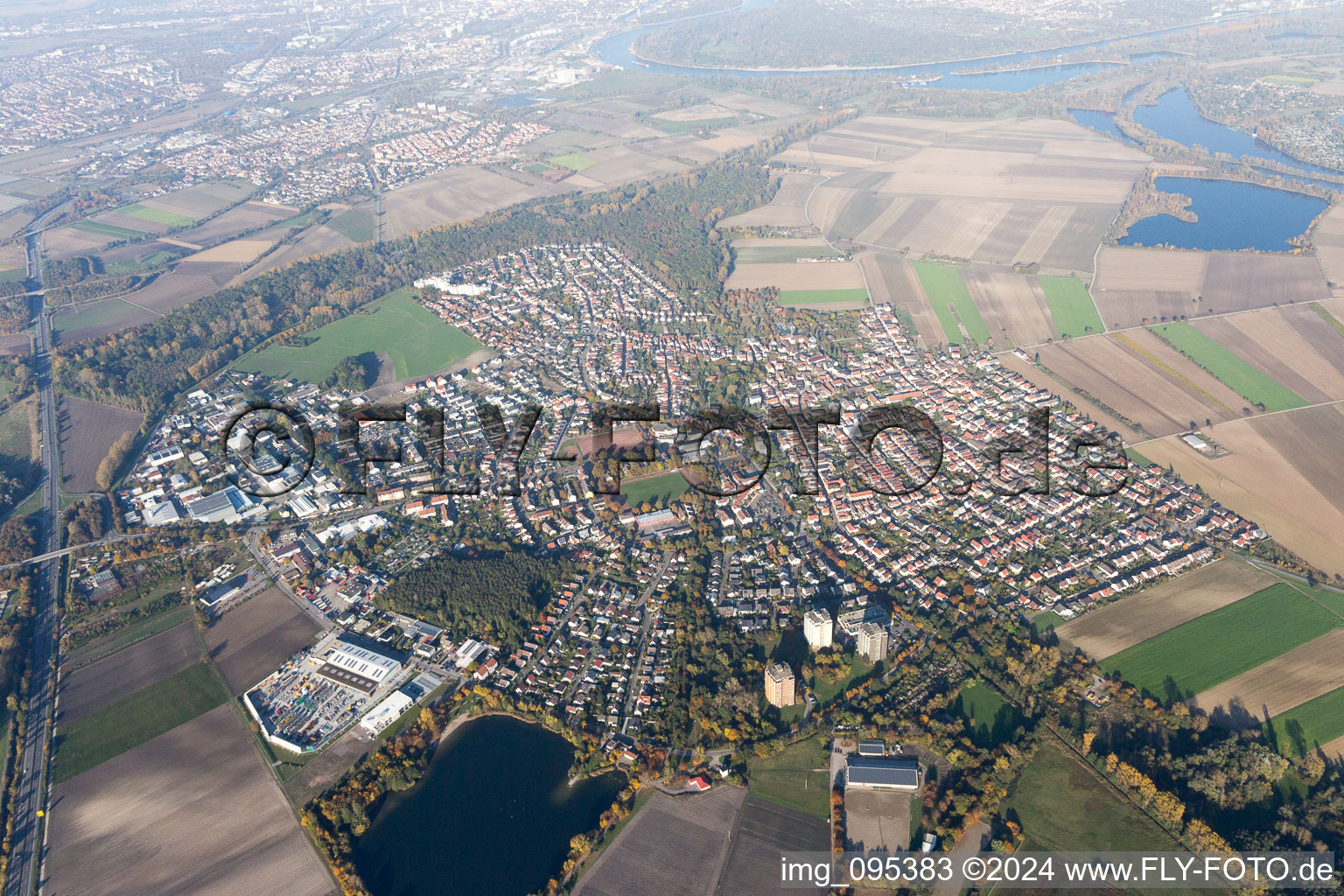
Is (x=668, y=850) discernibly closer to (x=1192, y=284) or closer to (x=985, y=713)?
(x=985, y=713)

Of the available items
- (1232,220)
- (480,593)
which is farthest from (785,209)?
(480,593)

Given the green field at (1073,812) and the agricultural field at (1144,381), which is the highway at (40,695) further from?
the agricultural field at (1144,381)

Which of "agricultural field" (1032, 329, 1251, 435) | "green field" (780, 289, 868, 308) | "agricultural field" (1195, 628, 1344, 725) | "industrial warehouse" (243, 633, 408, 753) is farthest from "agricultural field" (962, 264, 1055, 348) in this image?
"industrial warehouse" (243, 633, 408, 753)

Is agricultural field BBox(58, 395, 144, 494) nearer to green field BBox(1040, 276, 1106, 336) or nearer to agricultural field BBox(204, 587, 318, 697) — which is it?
agricultural field BBox(204, 587, 318, 697)

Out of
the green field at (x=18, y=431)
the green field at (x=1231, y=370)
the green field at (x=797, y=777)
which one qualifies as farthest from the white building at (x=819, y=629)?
the green field at (x=18, y=431)

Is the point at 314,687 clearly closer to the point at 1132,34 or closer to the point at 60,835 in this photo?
the point at 60,835

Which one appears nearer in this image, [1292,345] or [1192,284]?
[1292,345]
